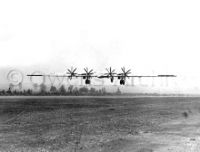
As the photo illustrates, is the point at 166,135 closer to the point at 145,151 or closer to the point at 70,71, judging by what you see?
the point at 145,151

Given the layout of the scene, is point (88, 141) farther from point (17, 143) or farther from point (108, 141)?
point (17, 143)

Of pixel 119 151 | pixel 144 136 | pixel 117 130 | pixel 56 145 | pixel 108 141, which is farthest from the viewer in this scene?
pixel 117 130

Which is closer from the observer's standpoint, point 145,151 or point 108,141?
point 145,151

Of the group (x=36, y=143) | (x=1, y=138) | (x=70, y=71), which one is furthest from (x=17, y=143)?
(x=70, y=71)

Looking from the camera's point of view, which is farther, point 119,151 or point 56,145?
point 56,145

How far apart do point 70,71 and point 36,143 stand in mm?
85047

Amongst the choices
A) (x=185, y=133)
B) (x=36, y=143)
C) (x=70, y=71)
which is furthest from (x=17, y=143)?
(x=70, y=71)

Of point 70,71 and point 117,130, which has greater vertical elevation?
point 70,71

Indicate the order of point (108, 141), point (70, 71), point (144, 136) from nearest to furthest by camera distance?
point (108, 141) < point (144, 136) < point (70, 71)

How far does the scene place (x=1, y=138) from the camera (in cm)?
2119

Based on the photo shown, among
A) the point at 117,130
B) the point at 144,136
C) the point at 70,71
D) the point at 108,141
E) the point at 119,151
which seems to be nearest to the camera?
the point at 119,151

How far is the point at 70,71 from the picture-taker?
341 ft

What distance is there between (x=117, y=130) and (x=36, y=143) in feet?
26.9

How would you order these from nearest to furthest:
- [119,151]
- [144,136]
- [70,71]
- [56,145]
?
[119,151], [56,145], [144,136], [70,71]
